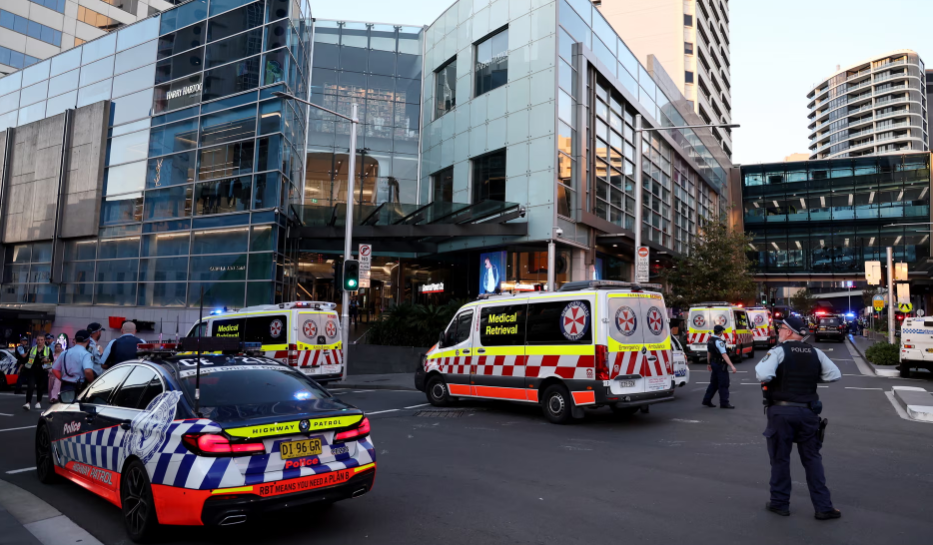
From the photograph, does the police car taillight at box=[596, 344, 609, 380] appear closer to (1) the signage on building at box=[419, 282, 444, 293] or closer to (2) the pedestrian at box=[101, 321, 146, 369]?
(2) the pedestrian at box=[101, 321, 146, 369]

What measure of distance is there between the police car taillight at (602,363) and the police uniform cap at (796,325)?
426 cm

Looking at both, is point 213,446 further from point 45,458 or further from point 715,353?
point 715,353

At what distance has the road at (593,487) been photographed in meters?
4.96

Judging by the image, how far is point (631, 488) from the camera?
20.7ft

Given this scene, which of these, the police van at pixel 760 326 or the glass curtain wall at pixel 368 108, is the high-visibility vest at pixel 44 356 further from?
the police van at pixel 760 326

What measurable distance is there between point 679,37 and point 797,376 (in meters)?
67.5

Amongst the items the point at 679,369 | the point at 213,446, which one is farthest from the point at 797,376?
the point at 679,369

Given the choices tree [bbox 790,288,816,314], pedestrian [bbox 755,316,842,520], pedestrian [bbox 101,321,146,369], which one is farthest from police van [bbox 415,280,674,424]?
tree [bbox 790,288,816,314]

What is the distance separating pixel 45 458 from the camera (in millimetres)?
6609

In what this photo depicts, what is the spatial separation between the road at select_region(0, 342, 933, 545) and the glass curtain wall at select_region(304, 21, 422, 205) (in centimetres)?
2260

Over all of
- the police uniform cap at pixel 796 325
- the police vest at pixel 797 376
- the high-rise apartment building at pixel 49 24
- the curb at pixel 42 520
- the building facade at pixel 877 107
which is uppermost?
the building facade at pixel 877 107

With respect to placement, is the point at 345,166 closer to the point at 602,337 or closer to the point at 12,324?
the point at 12,324

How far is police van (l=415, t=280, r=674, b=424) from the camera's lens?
10203 mm

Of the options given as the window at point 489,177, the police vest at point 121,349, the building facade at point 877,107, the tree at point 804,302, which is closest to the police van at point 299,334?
the police vest at point 121,349
